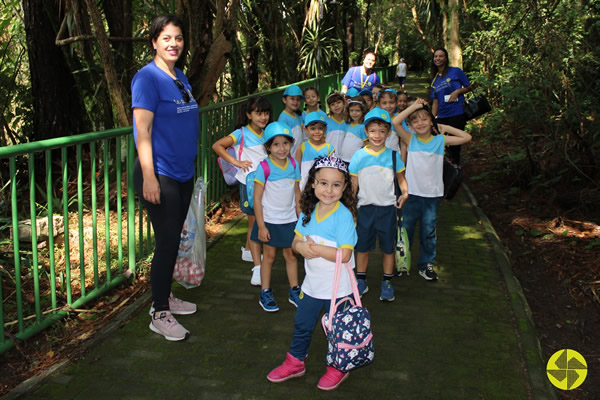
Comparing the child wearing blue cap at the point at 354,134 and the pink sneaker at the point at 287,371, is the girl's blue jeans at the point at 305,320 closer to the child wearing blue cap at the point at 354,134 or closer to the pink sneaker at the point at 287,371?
the pink sneaker at the point at 287,371

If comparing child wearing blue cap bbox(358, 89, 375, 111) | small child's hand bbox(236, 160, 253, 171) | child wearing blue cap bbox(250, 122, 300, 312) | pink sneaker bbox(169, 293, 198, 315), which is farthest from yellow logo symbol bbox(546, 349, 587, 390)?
child wearing blue cap bbox(358, 89, 375, 111)

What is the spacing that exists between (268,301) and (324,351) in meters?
0.80

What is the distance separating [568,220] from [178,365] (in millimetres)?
5424

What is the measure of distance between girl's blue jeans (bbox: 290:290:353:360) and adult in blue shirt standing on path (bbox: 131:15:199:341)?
0.98 meters

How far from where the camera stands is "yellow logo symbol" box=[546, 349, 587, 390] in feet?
13.1

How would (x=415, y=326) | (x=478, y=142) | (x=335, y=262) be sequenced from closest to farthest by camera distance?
(x=335, y=262) → (x=415, y=326) → (x=478, y=142)

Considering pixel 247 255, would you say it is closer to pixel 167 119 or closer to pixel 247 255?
pixel 247 255

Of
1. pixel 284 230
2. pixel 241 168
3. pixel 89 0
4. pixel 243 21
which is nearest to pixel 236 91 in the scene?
pixel 243 21

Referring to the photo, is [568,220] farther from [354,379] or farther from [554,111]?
[354,379]

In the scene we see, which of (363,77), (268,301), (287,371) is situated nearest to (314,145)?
(268,301)

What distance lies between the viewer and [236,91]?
11211mm

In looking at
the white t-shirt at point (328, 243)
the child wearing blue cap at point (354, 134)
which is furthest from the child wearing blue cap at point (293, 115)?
the white t-shirt at point (328, 243)

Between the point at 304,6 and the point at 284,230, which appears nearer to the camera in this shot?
the point at 284,230

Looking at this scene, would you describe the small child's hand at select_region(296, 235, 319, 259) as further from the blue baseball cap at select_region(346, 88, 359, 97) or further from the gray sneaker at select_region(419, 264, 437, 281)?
the blue baseball cap at select_region(346, 88, 359, 97)
